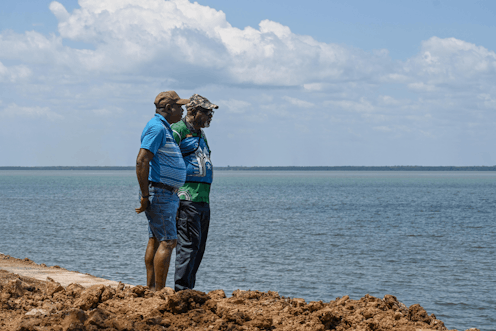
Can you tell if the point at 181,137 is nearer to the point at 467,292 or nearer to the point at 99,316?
the point at 99,316

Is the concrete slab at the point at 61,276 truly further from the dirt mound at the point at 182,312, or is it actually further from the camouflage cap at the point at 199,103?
the camouflage cap at the point at 199,103

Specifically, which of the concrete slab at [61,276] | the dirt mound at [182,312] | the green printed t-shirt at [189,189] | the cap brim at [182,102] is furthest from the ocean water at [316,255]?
the cap brim at [182,102]

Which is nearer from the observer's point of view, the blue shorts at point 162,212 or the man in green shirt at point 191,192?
the blue shorts at point 162,212

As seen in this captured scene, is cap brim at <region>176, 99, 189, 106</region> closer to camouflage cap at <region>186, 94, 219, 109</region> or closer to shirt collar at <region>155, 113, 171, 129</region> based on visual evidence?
camouflage cap at <region>186, 94, 219, 109</region>

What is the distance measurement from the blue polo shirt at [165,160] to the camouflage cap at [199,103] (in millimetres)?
400

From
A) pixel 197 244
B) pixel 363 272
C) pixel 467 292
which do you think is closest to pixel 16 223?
pixel 363 272

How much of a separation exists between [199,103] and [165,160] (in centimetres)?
72

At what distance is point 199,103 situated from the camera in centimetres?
562

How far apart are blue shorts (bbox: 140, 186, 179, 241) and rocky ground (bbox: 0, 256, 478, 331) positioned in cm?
57

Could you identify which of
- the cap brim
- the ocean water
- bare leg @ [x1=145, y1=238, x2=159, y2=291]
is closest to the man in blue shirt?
bare leg @ [x1=145, y1=238, x2=159, y2=291]

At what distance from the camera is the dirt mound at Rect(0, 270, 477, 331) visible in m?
4.15

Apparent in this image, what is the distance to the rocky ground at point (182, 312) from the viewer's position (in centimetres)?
416

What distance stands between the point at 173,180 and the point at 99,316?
65.2 inches

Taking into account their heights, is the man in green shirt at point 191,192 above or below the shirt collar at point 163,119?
below
